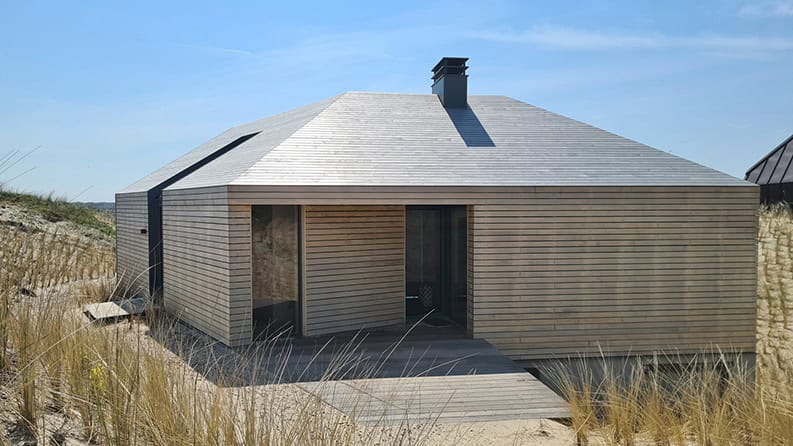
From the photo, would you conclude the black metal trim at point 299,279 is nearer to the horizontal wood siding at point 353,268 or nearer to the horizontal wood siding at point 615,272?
the horizontal wood siding at point 353,268

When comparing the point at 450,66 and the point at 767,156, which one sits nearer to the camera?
the point at 450,66

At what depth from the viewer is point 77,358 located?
4.13 m

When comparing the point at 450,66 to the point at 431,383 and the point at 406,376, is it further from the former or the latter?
the point at 431,383

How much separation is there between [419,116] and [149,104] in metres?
6.84

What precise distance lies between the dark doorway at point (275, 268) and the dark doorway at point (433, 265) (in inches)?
94.0

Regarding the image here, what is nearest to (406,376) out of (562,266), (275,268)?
(275,268)

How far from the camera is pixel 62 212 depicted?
78.1ft

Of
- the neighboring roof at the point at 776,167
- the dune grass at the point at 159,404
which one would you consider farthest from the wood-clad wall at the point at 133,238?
the neighboring roof at the point at 776,167

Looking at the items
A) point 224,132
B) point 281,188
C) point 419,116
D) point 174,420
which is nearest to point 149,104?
point 224,132

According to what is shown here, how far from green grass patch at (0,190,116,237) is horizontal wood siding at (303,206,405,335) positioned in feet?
52.6

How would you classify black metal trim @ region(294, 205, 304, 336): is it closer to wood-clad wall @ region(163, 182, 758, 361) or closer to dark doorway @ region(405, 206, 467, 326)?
wood-clad wall @ region(163, 182, 758, 361)

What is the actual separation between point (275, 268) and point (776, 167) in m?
21.6

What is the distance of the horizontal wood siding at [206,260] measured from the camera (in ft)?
28.4

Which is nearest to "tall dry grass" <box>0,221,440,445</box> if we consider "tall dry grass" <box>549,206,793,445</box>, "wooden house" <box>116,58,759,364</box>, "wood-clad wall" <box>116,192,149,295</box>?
"tall dry grass" <box>549,206,793,445</box>
